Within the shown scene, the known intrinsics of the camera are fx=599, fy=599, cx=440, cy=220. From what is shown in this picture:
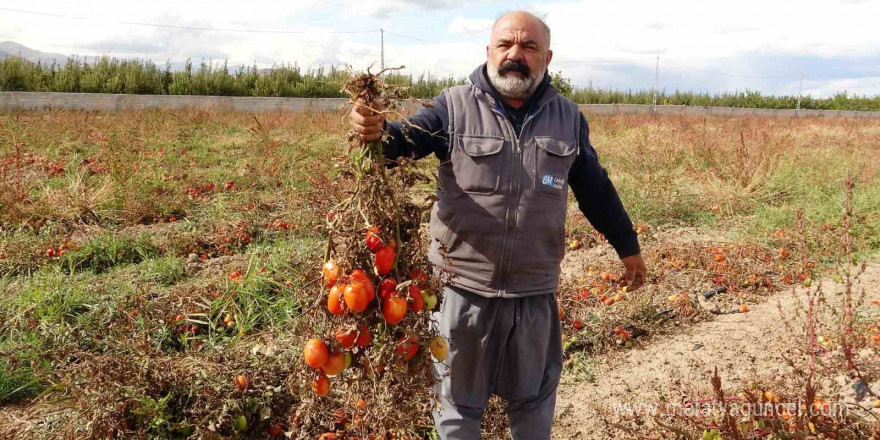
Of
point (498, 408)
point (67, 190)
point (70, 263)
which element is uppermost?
point (67, 190)

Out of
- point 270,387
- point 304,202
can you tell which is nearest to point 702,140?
point 304,202

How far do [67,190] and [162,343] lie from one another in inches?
138

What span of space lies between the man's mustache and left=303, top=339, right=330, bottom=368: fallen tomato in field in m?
1.24

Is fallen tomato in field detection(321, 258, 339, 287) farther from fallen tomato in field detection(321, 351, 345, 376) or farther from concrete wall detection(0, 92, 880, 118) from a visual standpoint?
concrete wall detection(0, 92, 880, 118)

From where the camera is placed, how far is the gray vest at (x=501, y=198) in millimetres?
2230

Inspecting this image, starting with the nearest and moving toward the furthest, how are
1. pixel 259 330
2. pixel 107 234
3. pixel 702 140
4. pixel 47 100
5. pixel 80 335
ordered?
pixel 80 335
pixel 259 330
pixel 107 234
pixel 702 140
pixel 47 100

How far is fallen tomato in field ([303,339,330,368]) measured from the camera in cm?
165

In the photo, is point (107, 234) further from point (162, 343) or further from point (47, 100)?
point (47, 100)

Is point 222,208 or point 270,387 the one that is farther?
point 222,208

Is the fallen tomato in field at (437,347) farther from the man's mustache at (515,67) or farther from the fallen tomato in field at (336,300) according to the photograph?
the man's mustache at (515,67)

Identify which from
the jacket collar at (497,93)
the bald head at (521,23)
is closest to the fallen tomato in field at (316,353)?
the jacket collar at (497,93)

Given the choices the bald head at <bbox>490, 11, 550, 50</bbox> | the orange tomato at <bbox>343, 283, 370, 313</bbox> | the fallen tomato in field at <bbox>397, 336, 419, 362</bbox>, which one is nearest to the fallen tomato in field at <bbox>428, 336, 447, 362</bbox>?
the fallen tomato in field at <bbox>397, 336, 419, 362</bbox>

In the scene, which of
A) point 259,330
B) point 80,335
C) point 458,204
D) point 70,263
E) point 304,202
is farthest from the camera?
point 304,202

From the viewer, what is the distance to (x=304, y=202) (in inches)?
227
